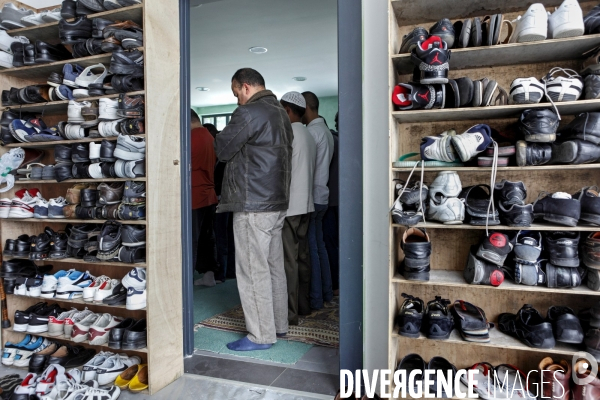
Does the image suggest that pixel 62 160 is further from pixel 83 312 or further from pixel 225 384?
pixel 225 384

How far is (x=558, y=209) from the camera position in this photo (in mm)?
1815

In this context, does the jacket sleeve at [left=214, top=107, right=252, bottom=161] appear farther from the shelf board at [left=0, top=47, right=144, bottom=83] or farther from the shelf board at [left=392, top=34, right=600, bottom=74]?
the shelf board at [left=392, top=34, right=600, bottom=74]

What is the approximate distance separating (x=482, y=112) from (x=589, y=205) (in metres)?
0.61

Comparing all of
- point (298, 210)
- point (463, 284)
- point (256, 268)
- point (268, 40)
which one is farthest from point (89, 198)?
point (268, 40)

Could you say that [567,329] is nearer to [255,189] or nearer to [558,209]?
[558,209]

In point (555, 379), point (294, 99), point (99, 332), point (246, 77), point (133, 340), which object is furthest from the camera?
point (294, 99)

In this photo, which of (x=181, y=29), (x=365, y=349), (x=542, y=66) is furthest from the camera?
(x=181, y=29)

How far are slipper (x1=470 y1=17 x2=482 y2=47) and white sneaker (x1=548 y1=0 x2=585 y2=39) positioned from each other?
0.30m

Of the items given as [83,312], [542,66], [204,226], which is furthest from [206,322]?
[542,66]

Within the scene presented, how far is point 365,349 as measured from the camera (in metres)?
2.22

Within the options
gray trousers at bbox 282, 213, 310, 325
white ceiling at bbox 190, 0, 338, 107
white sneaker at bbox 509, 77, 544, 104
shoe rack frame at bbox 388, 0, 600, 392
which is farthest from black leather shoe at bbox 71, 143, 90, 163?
white sneaker at bbox 509, 77, 544, 104

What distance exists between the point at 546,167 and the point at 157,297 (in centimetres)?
210

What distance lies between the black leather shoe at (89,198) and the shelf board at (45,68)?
0.81 meters

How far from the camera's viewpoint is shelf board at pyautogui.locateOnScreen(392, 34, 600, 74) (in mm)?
1805
